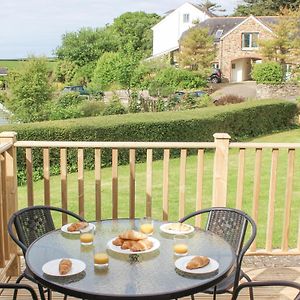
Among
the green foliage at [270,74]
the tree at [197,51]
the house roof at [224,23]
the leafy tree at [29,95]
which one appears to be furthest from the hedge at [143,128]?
the house roof at [224,23]

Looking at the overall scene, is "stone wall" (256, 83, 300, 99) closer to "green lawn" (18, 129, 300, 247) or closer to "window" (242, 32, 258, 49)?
"green lawn" (18, 129, 300, 247)

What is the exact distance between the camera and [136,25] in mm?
51781

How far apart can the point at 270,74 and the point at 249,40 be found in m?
12.7

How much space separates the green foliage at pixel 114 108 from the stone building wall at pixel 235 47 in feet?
71.6

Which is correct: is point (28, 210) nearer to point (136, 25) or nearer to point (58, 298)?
point (58, 298)

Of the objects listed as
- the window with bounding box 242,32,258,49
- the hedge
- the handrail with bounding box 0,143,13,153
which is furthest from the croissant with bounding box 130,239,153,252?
the window with bounding box 242,32,258,49

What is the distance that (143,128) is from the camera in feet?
36.4

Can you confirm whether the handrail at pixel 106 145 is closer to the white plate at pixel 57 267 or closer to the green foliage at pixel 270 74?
the white plate at pixel 57 267

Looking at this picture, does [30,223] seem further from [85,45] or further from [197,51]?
[85,45]

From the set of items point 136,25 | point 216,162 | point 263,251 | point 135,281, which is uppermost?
point 136,25

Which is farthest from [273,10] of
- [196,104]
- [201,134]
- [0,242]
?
[0,242]

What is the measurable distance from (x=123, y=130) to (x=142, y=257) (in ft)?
28.3

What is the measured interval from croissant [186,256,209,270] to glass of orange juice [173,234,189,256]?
11cm

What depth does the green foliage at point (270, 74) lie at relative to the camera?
22703 mm
